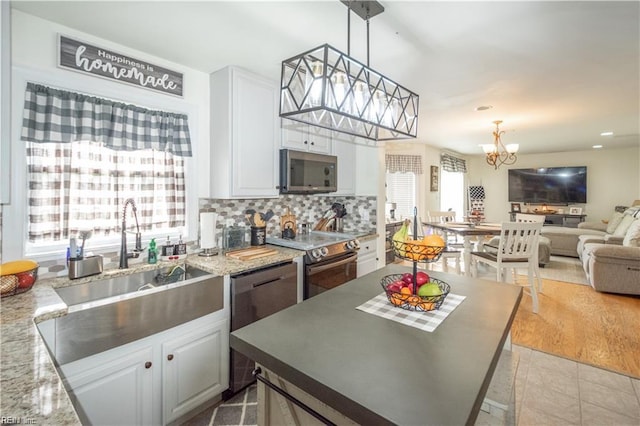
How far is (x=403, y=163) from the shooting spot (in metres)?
6.19

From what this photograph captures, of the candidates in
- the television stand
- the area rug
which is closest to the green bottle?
the area rug

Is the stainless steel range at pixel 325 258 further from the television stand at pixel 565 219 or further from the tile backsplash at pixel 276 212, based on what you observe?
the television stand at pixel 565 219

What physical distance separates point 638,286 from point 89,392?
18.0 feet

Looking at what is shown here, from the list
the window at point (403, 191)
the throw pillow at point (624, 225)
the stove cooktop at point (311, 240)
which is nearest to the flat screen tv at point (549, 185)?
the throw pillow at point (624, 225)

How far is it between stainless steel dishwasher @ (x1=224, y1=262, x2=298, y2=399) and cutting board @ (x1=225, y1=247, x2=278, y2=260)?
15 centimetres

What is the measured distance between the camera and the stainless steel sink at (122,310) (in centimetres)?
133

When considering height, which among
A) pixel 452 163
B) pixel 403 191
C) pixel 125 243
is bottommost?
pixel 125 243

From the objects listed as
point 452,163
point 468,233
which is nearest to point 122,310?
point 468,233

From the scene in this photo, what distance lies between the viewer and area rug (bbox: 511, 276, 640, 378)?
2.51 metres

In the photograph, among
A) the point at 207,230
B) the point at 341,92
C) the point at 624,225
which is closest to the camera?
the point at 341,92

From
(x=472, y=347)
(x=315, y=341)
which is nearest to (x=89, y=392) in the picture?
(x=315, y=341)

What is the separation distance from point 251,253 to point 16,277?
1.26 meters

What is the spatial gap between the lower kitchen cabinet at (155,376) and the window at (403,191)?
202 inches

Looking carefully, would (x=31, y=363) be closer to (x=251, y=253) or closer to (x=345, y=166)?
(x=251, y=253)
